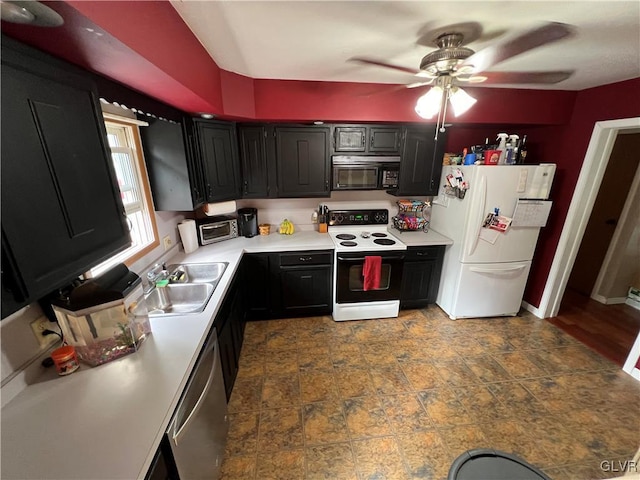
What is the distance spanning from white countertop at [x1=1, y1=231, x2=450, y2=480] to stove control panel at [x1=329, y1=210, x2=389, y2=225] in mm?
2065

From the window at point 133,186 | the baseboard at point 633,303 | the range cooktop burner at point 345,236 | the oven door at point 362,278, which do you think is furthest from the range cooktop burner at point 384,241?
the baseboard at point 633,303

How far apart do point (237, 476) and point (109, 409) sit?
38.7 inches

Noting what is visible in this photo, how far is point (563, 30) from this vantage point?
4.34ft

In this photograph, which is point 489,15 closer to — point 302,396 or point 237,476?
point 302,396

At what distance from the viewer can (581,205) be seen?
2.49m

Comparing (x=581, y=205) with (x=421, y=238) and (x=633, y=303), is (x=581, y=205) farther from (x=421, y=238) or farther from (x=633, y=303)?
(x=633, y=303)

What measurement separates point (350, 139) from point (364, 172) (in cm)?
38

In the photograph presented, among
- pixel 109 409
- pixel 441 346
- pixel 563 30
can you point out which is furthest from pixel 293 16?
pixel 441 346

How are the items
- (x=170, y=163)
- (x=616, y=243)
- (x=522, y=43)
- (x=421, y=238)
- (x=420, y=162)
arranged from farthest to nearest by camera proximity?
(x=616, y=243), (x=421, y=238), (x=420, y=162), (x=170, y=163), (x=522, y=43)

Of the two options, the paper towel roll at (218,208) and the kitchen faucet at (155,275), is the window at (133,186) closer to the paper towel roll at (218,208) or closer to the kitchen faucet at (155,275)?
the kitchen faucet at (155,275)

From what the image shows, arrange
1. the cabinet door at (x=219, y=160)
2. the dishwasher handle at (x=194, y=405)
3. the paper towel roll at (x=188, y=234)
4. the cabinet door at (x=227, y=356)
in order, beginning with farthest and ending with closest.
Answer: the paper towel roll at (x=188, y=234) < the cabinet door at (x=219, y=160) < the cabinet door at (x=227, y=356) < the dishwasher handle at (x=194, y=405)

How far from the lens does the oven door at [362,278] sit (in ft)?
8.73

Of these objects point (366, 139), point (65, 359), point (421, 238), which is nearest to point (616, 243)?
point (421, 238)

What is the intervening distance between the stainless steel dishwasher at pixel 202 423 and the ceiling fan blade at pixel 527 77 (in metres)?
2.79
